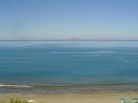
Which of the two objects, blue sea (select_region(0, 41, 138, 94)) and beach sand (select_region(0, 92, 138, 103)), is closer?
beach sand (select_region(0, 92, 138, 103))

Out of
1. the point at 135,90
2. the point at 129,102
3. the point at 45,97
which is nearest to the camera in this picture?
the point at 129,102

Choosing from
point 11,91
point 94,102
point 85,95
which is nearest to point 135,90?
point 85,95

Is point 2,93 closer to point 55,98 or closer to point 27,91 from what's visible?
point 27,91

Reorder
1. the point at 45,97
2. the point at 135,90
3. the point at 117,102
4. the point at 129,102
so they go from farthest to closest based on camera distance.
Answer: the point at 135,90 < the point at 45,97 < the point at 117,102 < the point at 129,102

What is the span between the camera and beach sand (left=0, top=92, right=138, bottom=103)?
17.4m

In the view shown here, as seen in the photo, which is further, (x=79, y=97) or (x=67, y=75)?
(x=67, y=75)

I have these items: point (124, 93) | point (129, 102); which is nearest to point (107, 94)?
point (124, 93)

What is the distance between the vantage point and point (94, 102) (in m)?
17.1

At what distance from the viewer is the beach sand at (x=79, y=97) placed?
17.4 meters

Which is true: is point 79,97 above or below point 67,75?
below

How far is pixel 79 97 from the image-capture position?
61.1ft

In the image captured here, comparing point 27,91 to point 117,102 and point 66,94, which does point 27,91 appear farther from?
point 117,102

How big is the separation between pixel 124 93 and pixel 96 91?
68.7 inches

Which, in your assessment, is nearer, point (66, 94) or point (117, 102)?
point (117, 102)
